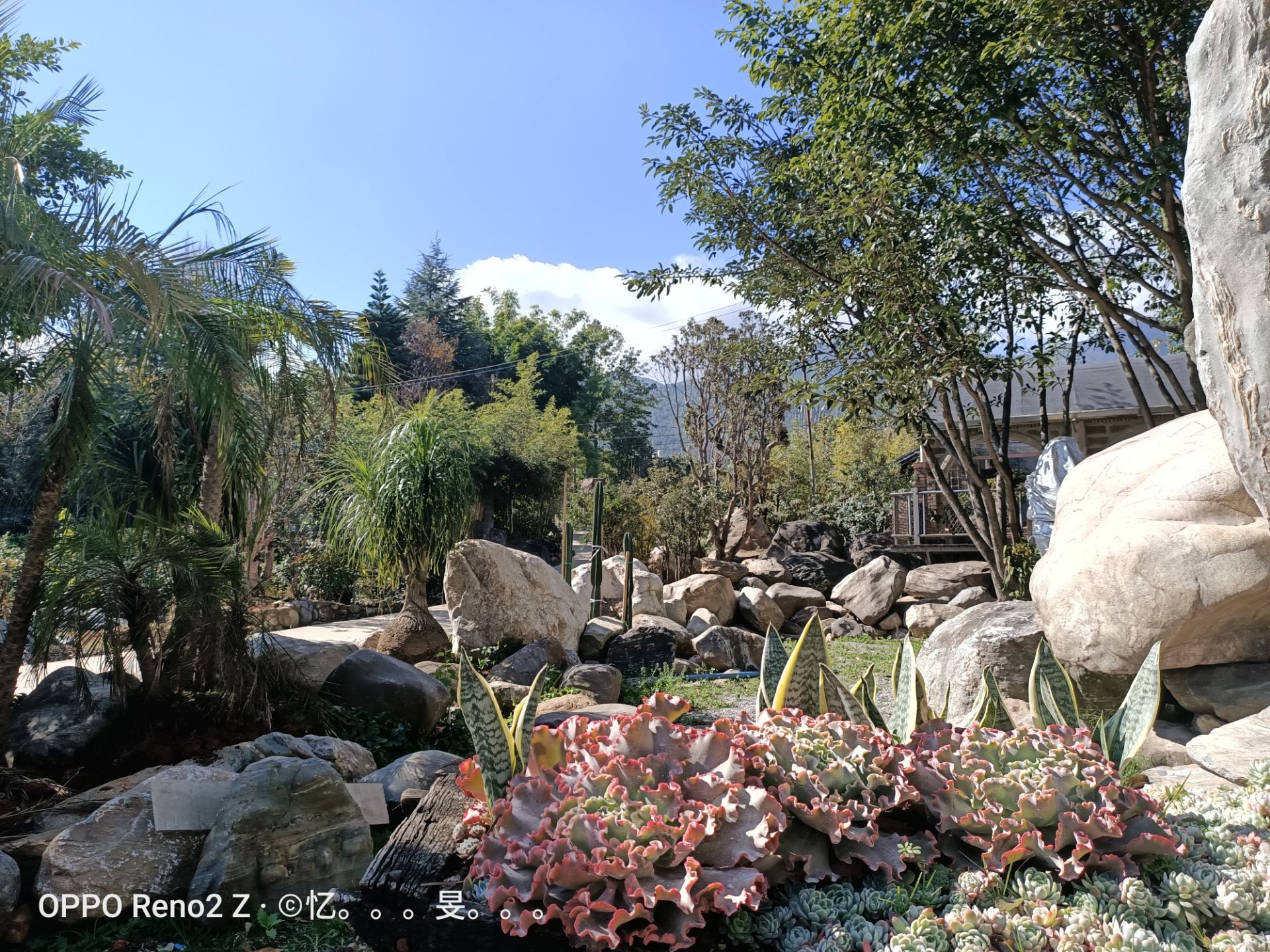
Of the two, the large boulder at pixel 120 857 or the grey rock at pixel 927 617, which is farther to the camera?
the grey rock at pixel 927 617

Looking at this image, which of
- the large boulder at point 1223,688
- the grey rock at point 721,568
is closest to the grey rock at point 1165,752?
the large boulder at point 1223,688

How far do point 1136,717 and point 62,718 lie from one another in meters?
4.85

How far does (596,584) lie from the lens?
10906 millimetres

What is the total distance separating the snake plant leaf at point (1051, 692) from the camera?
7.90 feet

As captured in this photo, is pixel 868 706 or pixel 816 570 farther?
pixel 816 570

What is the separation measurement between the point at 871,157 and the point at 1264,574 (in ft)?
14.8

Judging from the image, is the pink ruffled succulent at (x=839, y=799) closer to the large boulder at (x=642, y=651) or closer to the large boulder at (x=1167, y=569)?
the large boulder at (x=1167, y=569)

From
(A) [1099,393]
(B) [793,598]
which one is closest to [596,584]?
(B) [793,598]

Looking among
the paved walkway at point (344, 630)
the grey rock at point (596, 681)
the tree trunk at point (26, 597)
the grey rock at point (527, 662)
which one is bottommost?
the grey rock at point (596, 681)

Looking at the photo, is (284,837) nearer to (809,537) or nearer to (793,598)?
(793,598)

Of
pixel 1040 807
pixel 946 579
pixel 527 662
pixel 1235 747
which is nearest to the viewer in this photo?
pixel 1040 807

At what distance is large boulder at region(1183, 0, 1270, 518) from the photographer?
2707mm

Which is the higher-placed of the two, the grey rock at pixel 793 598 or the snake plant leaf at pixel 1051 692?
the snake plant leaf at pixel 1051 692

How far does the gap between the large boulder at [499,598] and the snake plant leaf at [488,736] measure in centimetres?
614
